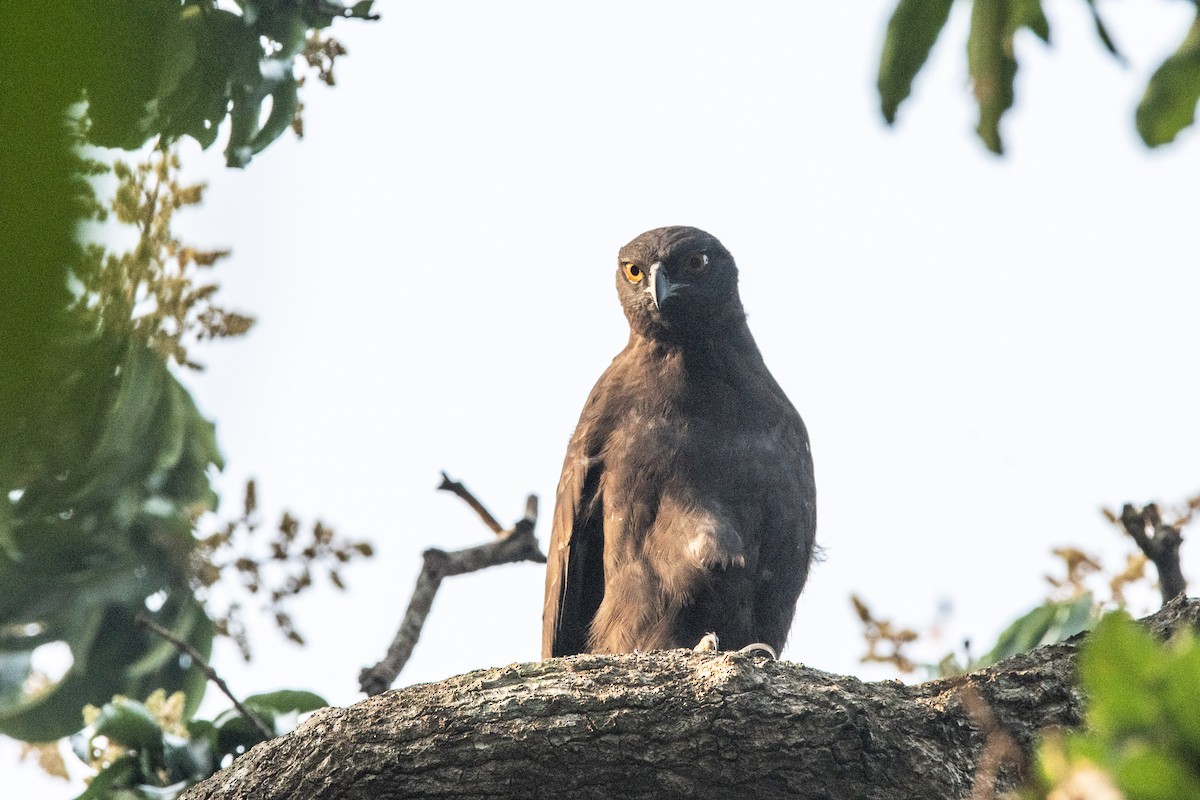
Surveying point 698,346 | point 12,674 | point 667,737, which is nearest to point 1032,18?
point 667,737

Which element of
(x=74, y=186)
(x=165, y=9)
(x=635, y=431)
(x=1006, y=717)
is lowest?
(x=74, y=186)

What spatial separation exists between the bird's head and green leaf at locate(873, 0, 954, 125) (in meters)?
3.01

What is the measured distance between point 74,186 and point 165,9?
34 cm

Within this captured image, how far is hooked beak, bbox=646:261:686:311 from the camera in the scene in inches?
216

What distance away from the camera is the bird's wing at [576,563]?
206 inches

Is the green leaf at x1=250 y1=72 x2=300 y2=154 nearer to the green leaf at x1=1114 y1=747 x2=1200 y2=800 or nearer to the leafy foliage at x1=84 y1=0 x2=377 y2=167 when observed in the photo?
the leafy foliage at x1=84 y1=0 x2=377 y2=167

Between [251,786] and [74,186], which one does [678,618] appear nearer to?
[251,786]

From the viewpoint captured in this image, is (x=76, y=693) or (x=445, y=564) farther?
(x=445, y=564)

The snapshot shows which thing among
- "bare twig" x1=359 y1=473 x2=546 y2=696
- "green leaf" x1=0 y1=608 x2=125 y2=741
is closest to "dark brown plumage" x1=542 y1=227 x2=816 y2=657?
"bare twig" x1=359 y1=473 x2=546 y2=696

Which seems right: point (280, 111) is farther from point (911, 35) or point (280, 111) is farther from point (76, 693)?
point (76, 693)

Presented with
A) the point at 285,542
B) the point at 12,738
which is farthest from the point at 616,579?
the point at 12,738

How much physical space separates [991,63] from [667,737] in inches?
72.8

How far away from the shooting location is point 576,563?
5270mm

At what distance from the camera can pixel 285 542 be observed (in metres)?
4.33
